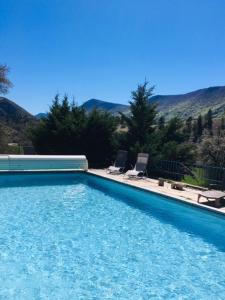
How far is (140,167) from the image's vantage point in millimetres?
13180

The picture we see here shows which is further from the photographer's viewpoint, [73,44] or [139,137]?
[73,44]

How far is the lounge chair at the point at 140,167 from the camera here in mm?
12883

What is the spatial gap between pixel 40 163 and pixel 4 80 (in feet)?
29.8

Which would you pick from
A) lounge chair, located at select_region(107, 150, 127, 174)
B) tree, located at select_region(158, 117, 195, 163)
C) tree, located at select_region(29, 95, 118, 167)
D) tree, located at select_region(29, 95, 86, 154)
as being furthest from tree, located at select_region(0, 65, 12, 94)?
tree, located at select_region(158, 117, 195, 163)

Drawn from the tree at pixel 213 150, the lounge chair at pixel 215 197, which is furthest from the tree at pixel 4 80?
the lounge chair at pixel 215 197

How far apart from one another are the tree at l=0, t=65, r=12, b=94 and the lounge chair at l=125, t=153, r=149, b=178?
38.2 feet

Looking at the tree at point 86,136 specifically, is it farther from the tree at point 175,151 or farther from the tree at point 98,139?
the tree at point 175,151

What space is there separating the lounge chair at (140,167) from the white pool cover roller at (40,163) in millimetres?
2578

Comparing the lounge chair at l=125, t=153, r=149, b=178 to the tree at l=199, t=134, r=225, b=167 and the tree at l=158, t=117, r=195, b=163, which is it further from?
the tree at l=199, t=134, r=225, b=167

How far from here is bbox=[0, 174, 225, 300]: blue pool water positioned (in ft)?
16.4

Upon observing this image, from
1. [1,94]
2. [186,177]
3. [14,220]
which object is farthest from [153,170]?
[1,94]

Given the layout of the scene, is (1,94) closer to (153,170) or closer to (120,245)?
(153,170)

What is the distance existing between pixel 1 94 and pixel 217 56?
1338 centimetres

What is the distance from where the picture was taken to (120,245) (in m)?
6.72
